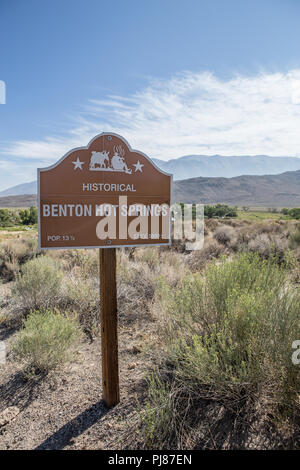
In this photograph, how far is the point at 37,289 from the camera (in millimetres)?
5852

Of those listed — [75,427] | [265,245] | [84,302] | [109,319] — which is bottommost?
[75,427]

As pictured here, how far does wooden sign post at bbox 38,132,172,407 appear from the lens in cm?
282

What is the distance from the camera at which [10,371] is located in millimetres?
3961

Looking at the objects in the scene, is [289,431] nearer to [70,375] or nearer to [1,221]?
[70,375]

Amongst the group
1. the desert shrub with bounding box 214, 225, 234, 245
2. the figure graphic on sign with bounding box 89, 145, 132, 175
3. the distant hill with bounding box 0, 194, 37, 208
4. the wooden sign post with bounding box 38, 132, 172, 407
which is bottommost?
the desert shrub with bounding box 214, 225, 234, 245

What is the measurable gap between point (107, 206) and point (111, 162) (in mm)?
417

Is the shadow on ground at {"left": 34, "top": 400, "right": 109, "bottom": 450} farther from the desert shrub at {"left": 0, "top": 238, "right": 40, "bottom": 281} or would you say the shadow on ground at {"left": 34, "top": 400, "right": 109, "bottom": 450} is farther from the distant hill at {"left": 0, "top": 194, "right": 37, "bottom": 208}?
the distant hill at {"left": 0, "top": 194, "right": 37, "bottom": 208}

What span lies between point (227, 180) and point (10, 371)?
179958mm

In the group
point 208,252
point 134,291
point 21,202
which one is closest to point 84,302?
point 134,291

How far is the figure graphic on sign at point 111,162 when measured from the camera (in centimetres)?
292

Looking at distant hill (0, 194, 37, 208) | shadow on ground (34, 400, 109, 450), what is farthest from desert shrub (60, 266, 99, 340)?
distant hill (0, 194, 37, 208)

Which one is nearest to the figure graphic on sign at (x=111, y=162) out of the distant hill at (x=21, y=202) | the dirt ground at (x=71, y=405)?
the dirt ground at (x=71, y=405)

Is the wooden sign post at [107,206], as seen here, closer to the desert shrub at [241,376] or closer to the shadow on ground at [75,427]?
the shadow on ground at [75,427]

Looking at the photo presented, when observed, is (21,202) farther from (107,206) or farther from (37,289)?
(107,206)
